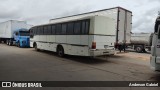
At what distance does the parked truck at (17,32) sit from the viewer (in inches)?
1087

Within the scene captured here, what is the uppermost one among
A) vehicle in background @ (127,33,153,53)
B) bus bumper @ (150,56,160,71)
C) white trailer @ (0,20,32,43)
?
white trailer @ (0,20,32,43)

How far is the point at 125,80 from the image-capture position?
25.8 feet

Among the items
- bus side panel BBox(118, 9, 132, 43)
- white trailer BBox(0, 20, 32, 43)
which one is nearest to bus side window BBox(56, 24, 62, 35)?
bus side panel BBox(118, 9, 132, 43)

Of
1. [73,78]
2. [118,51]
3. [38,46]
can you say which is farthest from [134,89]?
[38,46]

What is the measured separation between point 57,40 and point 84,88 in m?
9.61

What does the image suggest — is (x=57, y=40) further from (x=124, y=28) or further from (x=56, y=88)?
(x=56, y=88)

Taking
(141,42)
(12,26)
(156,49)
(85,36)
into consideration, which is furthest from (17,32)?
(156,49)

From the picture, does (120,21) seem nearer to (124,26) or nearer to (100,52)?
(124,26)

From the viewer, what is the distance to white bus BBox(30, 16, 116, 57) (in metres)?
12.2

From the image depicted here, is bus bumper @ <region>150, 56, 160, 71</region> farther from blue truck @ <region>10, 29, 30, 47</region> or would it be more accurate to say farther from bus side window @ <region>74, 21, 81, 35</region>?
blue truck @ <region>10, 29, 30, 47</region>

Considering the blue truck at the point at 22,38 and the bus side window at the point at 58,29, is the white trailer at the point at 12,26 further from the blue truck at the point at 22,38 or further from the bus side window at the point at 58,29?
the bus side window at the point at 58,29

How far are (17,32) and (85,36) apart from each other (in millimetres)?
19402

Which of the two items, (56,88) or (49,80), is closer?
(56,88)

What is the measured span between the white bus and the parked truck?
12.4 meters
